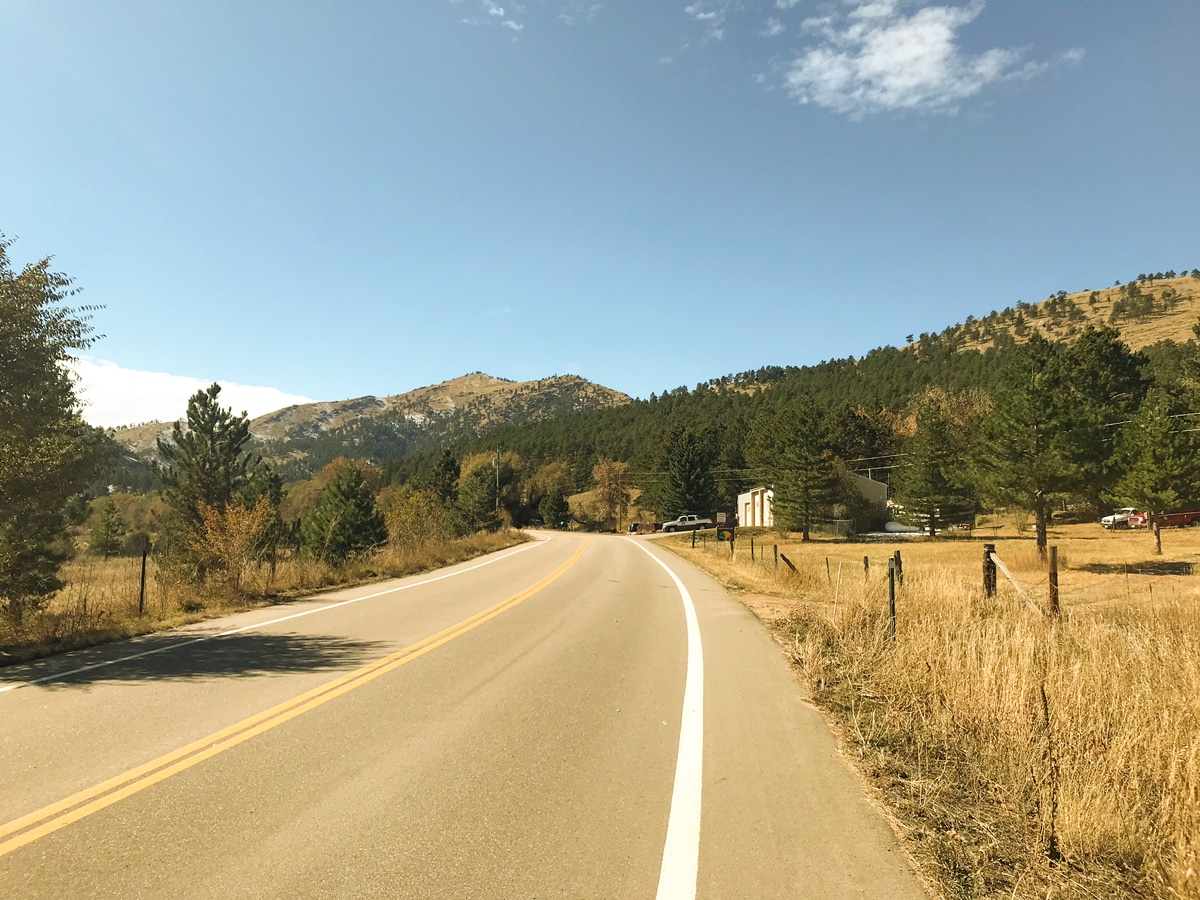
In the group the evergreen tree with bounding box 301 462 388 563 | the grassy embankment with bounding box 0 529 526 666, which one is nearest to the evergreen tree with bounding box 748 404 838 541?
the evergreen tree with bounding box 301 462 388 563

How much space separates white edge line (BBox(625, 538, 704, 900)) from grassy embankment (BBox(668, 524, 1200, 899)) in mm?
1146

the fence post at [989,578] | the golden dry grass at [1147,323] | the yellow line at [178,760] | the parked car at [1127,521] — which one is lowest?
the parked car at [1127,521]

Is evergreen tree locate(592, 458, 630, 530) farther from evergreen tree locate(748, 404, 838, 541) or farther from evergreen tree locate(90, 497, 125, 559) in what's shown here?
evergreen tree locate(90, 497, 125, 559)

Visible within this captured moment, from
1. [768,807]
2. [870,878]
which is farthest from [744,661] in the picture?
[870,878]

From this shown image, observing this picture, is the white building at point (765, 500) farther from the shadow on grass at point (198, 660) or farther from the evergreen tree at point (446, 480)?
the shadow on grass at point (198, 660)

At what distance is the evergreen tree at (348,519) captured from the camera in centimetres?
4381

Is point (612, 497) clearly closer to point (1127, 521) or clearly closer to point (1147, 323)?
point (1127, 521)

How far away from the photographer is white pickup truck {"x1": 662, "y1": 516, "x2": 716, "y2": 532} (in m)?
75.5

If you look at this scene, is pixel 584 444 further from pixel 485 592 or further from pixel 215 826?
pixel 215 826

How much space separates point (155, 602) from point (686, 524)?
218ft

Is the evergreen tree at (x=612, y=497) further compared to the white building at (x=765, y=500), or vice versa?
the evergreen tree at (x=612, y=497)

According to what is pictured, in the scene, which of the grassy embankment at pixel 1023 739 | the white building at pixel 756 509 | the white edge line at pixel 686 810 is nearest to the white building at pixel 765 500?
the white building at pixel 756 509

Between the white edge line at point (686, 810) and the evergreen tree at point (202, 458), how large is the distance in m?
32.3

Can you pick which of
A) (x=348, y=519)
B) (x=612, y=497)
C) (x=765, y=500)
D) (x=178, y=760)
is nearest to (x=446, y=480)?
(x=612, y=497)
